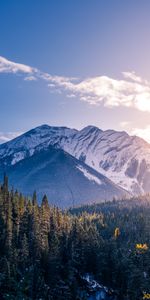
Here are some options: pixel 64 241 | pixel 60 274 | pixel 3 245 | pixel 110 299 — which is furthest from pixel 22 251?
pixel 110 299

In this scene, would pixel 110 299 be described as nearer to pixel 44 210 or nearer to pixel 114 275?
pixel 114 275

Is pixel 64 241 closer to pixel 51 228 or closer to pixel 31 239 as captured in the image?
pixel 51 228

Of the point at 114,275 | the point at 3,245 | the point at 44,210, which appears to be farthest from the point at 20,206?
the point at 114,275

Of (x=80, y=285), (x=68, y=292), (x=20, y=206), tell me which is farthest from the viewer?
(x=20, y=206)

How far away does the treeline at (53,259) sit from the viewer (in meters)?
139

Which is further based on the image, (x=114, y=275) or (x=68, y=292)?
(x=114, y=275)

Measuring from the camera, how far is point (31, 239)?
157375 millimetres

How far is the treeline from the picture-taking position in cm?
13900

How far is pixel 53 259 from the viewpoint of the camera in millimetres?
155125

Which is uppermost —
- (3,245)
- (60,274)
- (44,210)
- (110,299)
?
(44,210)

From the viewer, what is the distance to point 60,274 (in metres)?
161

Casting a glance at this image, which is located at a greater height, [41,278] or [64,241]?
[64,241]

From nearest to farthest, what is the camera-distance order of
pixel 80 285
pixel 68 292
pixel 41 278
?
pixel 41 278 < pixel 68 292 < pixel 80 285

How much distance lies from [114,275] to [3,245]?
53.2m
